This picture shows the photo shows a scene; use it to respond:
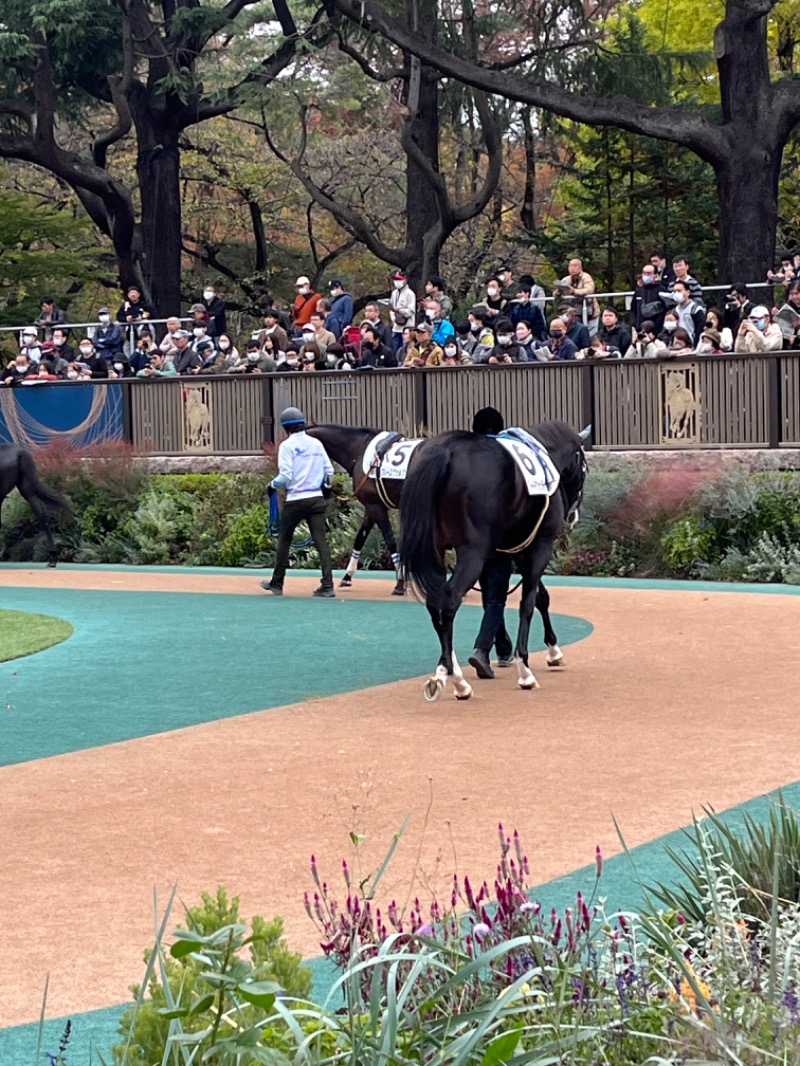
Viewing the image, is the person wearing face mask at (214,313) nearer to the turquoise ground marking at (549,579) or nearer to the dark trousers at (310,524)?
the turquoise ground marking at (549,579)

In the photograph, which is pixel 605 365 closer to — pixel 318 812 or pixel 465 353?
pixel 465 353

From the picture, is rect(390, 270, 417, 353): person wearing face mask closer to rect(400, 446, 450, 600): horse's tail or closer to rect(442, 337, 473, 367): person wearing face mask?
rect(442, 337, 473, 367): person wearing face mask

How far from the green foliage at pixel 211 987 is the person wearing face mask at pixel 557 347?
21.1m

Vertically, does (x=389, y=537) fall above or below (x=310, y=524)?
below

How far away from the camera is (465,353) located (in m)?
25.6

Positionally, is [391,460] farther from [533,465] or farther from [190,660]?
[533,465]

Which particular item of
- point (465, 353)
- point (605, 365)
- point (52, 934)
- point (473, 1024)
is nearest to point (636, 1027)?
point (473, 1024)

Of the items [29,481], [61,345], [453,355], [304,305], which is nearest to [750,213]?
[453,355]

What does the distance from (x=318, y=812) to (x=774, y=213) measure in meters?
23.2

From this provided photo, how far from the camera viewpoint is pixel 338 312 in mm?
27688

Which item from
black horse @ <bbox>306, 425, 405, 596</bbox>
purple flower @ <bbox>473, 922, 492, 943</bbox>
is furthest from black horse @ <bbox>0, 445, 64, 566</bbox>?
purple flower @ <bbox>473, 922, 492, 943</bbox>

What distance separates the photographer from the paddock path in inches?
263

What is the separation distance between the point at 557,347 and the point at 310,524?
6.75 m

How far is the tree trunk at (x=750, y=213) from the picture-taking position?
28578 millimetres
